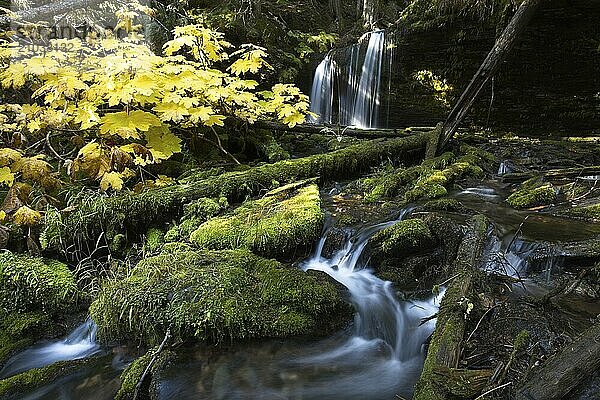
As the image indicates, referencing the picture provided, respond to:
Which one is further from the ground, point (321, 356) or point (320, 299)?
point (320, 299)

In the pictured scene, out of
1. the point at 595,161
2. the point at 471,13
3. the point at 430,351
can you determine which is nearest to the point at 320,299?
the point at 430,351

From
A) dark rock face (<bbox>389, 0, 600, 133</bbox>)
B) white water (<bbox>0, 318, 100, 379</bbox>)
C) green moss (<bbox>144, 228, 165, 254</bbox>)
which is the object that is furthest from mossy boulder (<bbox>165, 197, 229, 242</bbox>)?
dark rock face (<bbox>389, 0, 600, 133</bbox>)

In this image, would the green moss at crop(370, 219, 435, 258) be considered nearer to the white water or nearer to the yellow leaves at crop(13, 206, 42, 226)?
the white water

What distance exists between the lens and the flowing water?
8.98 feet

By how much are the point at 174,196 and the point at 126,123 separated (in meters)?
0.90

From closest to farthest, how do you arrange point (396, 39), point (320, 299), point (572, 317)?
1. point (572, 317)
2. point (320, 299)
3. point (396, 39)

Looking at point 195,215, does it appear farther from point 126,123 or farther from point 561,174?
point 561,174

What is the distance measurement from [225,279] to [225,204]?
1682mm

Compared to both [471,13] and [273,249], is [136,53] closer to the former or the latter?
[273,249]

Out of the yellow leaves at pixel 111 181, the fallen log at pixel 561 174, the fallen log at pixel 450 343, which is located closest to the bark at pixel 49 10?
the yellow leaves at pixel 111 181

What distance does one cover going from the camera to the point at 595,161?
7.03 m

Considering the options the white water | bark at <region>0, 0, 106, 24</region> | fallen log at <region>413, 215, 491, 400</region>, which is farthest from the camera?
bark at <region>0, 0, 106, 24</region>

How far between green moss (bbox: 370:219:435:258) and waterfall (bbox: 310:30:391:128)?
733cm

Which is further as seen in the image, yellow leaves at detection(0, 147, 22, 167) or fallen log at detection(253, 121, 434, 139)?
fallen log at detection(253, 121, 434, 139)
